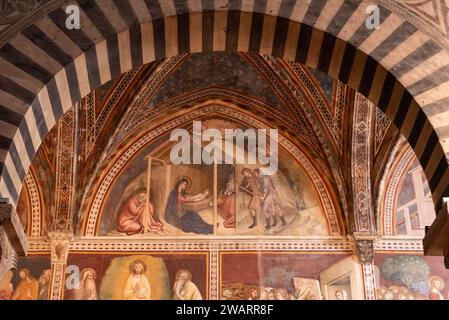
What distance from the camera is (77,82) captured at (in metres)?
6.25

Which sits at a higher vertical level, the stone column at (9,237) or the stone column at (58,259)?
the stone column at (58,259)

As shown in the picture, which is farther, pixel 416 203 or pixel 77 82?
pixel 416 203

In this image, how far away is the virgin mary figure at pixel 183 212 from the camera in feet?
42.2

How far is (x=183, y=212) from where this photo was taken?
13031 mm

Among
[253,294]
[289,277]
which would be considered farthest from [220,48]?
[289,277]

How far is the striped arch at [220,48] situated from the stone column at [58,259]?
6.46 m

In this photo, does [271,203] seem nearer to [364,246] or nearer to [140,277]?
[364,246]

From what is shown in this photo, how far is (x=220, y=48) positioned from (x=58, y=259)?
676 centimetres

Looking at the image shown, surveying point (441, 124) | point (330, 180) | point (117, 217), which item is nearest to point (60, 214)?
point (117, 217)

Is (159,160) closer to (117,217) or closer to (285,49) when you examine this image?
(117,217)

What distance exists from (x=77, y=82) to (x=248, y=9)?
5.80 feet

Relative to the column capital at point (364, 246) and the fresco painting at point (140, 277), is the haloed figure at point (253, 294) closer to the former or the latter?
the fresco painting at point (140, 277)

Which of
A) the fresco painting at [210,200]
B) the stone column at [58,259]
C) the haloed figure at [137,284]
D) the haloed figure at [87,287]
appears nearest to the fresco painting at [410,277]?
the fresco painting at [210,200]

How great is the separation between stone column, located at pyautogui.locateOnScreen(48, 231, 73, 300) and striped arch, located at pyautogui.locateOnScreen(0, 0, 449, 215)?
6.46 m
